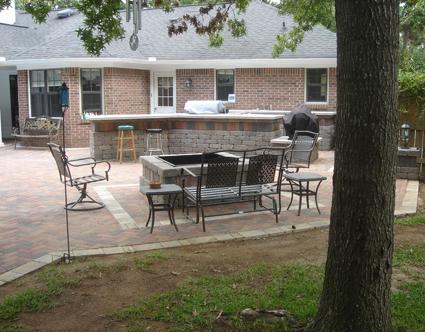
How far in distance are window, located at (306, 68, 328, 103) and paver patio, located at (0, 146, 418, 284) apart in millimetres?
7865

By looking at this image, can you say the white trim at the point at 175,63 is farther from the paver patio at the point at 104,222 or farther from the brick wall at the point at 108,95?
the paver patio at the point at 104,222

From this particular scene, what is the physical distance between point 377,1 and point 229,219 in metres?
4.44

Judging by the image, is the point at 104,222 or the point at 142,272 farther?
the point at 104,222

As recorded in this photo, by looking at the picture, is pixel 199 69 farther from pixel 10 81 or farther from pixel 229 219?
pixel 229 219

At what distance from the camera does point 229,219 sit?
6.98 m

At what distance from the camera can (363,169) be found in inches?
118

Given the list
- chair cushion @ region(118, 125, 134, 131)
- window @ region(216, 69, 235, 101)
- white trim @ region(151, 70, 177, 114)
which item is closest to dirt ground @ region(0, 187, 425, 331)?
chair cushion @ region(118, 125, 134, 131)

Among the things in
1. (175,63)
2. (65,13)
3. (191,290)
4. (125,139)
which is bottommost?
(191,290)

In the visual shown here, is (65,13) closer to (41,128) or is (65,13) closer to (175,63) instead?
(175,63)

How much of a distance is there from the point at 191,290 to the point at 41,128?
1409cm

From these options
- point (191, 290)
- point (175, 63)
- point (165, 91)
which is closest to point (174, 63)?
point (175, 63)

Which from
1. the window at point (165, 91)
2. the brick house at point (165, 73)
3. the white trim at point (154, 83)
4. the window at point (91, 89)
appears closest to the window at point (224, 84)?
the brick house at point (165, 73)

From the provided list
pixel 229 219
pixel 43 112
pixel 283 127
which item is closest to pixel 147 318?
pixel 229 219

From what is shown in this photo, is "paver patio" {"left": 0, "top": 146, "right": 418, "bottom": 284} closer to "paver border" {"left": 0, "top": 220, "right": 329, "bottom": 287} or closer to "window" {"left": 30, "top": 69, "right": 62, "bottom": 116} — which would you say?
"paver border" {"left": 0, "top": 220, "right": 329, "bottom": 287}
